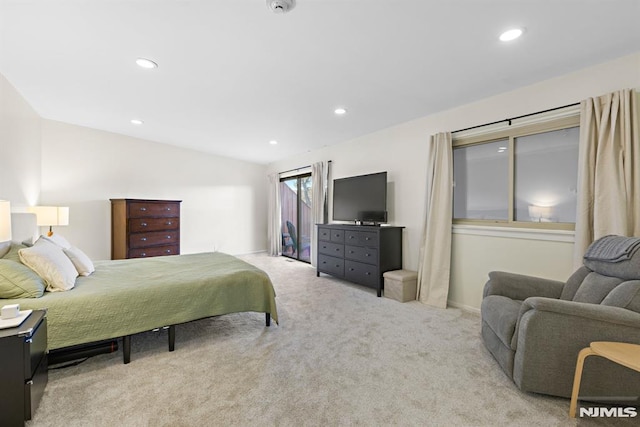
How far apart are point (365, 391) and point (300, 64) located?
263 cm

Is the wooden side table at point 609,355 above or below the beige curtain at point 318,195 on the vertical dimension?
below

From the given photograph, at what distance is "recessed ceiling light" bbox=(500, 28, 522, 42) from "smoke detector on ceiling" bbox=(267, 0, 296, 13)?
4.97ft

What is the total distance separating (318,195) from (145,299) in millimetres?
3767

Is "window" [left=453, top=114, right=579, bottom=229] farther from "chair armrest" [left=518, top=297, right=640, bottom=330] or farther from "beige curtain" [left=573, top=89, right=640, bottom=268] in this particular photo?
"chair armrest" [left=518, top=297, right=640, bottom=330]

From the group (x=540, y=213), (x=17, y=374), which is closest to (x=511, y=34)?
(x=540, y=213)

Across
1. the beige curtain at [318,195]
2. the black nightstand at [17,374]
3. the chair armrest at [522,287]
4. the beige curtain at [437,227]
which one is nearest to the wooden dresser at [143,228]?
the beige curtain at [318,195]

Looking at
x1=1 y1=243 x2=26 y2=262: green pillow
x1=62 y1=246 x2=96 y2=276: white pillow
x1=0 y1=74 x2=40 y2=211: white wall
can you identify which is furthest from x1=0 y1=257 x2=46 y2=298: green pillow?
x1=0 y1=74 x2=40 y2=211: white wall

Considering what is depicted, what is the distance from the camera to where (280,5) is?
176 centimetres

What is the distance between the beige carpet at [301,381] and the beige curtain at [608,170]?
140cm

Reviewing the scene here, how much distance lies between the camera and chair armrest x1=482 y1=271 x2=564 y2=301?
2301mm

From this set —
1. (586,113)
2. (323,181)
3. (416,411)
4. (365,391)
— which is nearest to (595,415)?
(416,411)

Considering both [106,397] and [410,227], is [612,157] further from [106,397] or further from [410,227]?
[106,397]

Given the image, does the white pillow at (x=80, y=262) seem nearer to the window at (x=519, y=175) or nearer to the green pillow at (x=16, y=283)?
the green pillow at (x=16, y=283)

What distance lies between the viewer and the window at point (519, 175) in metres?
2.70
